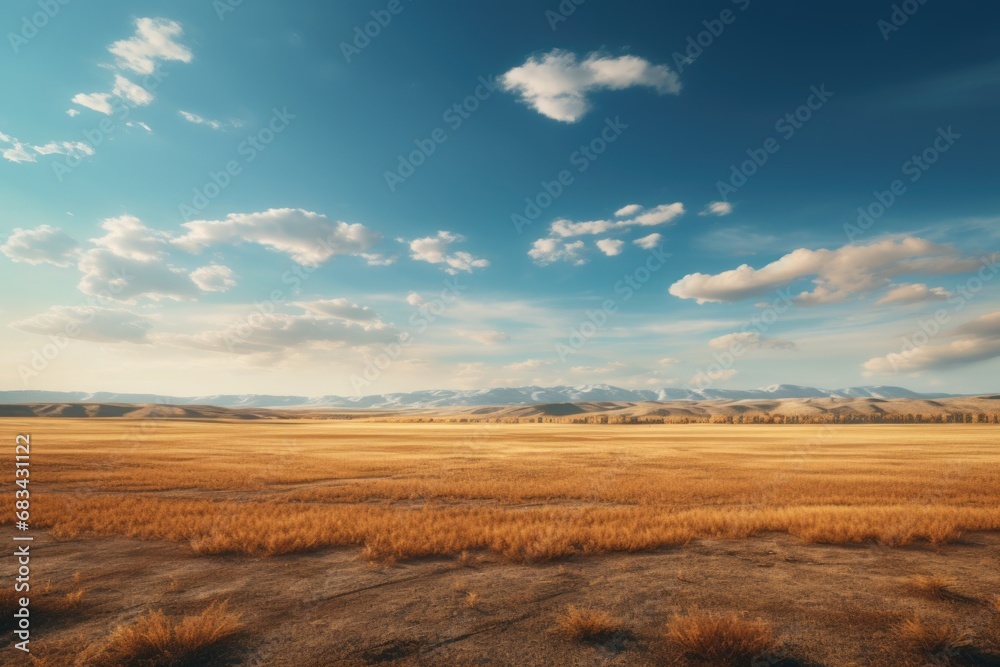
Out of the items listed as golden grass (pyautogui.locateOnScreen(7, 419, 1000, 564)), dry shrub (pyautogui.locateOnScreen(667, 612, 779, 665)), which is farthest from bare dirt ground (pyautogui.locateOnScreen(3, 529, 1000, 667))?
golden grass (pyautogui.locateOnScreen(7, 419, 1000, 564))

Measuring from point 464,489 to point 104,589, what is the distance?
1628 cm

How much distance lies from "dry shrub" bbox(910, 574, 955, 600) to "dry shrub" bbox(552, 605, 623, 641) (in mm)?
7127

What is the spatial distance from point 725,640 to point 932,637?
11.5 ft

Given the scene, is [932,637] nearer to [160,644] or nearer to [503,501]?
[160,644]

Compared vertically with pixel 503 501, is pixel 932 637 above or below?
above

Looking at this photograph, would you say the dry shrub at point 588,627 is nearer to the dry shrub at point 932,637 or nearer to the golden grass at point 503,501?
the golden grass at point 503,501

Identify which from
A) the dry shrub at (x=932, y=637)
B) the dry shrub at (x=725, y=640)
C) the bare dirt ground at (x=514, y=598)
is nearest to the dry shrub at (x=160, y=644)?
the bare dirt ground at (x=514, y=598)

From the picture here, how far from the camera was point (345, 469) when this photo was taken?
32938 millimetres

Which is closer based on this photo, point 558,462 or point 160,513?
point 160,513

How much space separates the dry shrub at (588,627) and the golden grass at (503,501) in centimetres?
423

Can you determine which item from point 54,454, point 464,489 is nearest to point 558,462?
point 464,489

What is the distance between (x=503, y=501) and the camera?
21.8 m

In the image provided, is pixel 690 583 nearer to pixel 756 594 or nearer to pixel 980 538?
pixel 756 594

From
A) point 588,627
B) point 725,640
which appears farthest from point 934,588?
point 588,627
